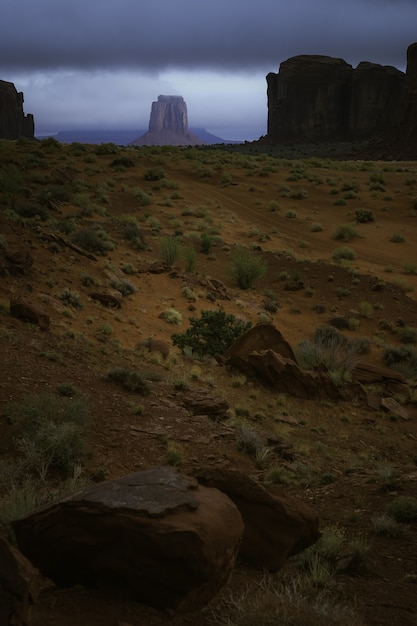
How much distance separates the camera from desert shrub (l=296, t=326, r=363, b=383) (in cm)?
1421

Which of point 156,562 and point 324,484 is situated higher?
point 156,562

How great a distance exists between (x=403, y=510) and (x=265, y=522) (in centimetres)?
238

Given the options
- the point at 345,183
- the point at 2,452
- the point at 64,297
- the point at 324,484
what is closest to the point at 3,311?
the point at 64,297

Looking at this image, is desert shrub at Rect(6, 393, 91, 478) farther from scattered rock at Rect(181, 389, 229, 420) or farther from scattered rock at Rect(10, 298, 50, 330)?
scattered rock at Rect(10, 298, 50, 330)

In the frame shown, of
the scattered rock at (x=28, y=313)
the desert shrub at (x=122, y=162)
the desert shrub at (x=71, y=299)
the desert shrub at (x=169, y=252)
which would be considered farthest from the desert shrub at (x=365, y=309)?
the desert shrub at (x=122, y=162)

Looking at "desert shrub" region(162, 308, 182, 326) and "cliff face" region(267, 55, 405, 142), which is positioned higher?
"cliff face" region(267, 55, 405, 142)

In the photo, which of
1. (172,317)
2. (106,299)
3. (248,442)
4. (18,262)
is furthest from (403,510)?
(18,262)

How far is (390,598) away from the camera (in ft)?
16.3

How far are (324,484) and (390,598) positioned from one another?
11.3ft

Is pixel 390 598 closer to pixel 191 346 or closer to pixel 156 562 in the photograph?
pixel 156 562

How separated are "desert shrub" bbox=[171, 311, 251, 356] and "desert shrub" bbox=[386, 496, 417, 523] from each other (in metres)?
7.63

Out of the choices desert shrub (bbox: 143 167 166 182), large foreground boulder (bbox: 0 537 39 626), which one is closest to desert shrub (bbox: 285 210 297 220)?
desert shrub (bbox: 143 167 166 182)

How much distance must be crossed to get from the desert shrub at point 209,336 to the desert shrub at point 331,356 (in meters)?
1.72

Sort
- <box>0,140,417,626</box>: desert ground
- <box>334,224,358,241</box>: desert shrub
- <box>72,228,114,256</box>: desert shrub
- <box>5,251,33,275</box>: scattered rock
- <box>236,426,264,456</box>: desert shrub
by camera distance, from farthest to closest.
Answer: <box>334,224,358,241</box>: desert shrub → <box>72,228,114,256</box>: desert shrub → <box>5,251,33,275</box>: scattered rock → <box>236,426,264,456</box>: desert shrub → <box>0,140,417,626</box>: desert ground
